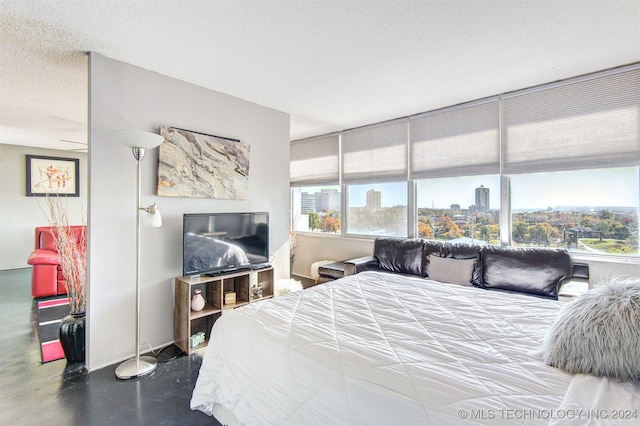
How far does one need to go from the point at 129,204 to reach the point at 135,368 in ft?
4.50

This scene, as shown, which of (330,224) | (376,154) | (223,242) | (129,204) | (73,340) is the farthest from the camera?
(330,224)

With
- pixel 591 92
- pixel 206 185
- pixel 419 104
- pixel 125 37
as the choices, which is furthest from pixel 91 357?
pixel 591 92

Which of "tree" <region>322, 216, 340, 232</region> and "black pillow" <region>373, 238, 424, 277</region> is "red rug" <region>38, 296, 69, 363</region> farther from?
"tree" <region>322, 216, 340, 232</region>

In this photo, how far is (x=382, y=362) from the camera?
115 centimetres

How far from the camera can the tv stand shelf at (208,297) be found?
8.81 ft


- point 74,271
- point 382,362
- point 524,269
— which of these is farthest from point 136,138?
point 524,269

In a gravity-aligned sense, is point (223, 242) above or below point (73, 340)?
above

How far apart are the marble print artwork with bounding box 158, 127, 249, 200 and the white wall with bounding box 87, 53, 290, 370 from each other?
0.31ft

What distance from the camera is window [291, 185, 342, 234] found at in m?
5.12

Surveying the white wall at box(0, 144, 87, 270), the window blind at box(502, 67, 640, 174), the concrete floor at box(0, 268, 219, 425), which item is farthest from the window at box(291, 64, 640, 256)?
the white wall at box(0, 144, 87, 270)

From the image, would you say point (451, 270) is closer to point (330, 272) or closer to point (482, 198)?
point (482, 198)

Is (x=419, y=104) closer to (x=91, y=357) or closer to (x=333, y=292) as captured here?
(x=333, y=292)

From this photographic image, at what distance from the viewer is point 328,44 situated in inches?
90.7

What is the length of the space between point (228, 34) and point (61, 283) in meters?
4.41
